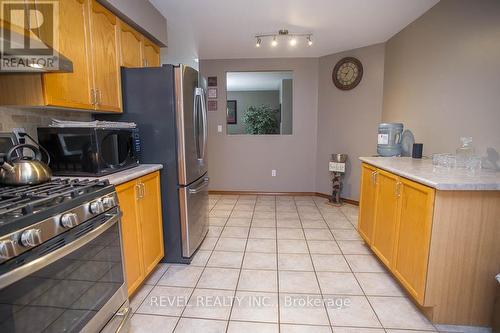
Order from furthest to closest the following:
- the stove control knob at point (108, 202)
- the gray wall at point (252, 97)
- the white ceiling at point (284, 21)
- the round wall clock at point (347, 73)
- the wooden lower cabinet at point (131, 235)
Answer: the gray wall at point (252, 97)
the round wall clock at point (347, 73)
the white ceiling at point (284, 21)
the wooden lower cabinet at point (131, 235)
the stove control knob at point (108, 202)

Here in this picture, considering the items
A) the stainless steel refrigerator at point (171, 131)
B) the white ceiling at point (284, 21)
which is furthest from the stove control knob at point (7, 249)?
the white ceiling at point (284, 21)

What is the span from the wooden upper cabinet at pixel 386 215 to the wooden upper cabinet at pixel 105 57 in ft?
7.15

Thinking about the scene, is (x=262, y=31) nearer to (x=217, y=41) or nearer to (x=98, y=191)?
(x=217, y=41)

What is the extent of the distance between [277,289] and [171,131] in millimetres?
1464

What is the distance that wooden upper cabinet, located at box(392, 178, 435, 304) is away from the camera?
4.95ft

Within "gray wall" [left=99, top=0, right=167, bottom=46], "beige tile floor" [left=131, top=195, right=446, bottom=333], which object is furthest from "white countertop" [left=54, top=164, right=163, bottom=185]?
"gray wall" [left=99, top=0, right=167, bottom=46]

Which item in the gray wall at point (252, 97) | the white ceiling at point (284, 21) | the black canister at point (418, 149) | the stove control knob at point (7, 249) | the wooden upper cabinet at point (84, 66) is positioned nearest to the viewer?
the stove control knob at point (7, 249)

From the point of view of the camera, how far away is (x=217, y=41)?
3.38 metres

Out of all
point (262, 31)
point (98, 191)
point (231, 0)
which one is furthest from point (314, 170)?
point (98, 191)

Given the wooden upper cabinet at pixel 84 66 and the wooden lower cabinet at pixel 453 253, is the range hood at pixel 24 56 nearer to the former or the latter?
the wooden upper cabinet at pixel 84 66

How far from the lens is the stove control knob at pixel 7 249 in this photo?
800mm

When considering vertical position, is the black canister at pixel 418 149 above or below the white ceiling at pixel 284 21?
below

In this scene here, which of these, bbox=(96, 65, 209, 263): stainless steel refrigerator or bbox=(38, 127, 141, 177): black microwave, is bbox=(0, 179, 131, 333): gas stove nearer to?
bbox=(38, 127, 141, 177): black microwave

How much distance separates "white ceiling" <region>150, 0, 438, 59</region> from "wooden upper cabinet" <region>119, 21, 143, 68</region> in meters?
0.36
